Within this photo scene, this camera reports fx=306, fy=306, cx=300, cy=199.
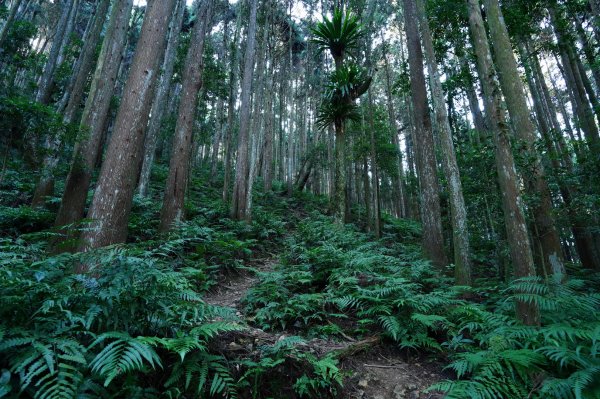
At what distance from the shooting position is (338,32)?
1107 centimetres

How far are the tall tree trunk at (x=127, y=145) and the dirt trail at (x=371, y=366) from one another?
8.45ft

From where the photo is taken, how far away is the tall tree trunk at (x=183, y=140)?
24.1ft

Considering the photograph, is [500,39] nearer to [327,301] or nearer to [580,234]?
[327,301]

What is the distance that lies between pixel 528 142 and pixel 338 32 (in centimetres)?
774

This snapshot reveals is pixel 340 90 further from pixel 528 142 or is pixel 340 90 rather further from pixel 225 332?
pixel 225 332

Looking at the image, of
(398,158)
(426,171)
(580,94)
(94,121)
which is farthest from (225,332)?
(398,158)

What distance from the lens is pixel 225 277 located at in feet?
21.3

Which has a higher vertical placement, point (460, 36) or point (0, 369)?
point (460, 36)

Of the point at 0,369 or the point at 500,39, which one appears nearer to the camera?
the point at 0,369

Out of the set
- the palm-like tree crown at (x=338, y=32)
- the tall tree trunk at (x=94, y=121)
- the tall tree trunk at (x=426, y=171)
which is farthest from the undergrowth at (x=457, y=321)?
the palm-like tree crown at (x=338, y=32)

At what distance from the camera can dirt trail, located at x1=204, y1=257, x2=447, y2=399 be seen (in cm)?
305

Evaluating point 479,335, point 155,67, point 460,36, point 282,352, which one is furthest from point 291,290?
point 460,36

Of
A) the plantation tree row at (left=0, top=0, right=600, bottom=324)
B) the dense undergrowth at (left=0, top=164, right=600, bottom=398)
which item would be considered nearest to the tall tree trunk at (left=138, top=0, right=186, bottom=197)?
the plantation tree row at (left=0, top=0, right=600, bottom=324)

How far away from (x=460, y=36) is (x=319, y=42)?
4833mm
